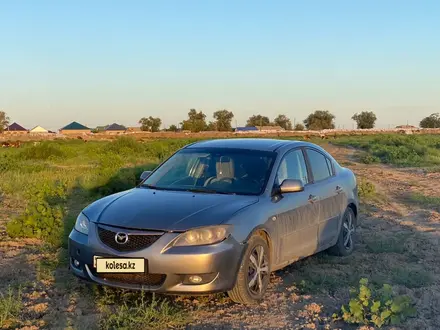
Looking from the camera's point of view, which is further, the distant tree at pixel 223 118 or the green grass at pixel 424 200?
the distant tree at pixel 223 118

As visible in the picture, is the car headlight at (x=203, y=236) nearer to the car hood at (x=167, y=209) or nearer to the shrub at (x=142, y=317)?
the car hood at (x=167, y=209)

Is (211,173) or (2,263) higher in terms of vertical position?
(211,173)

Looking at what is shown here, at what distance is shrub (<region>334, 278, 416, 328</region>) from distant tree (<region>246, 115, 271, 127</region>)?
124 metres

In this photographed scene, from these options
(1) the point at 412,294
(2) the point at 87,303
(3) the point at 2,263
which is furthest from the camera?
(3) the point at 2,263

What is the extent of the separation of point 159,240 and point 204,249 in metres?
0.37

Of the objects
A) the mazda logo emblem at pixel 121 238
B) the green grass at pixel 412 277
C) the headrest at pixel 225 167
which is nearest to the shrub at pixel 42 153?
the headrest at pixel 225 167

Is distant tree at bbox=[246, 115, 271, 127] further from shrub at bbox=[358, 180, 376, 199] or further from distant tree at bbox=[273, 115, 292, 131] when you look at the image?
shrub at bbox=[358, 180, 376, 199]

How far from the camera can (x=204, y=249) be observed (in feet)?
15.2

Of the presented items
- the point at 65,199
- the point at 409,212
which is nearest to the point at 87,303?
the point at 65,199

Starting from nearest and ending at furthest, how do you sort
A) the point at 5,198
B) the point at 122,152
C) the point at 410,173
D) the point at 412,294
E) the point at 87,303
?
the point at 87,303 < the point at 412,294 < the point at 5,198 < the point at 410,173 < the point at 122,152

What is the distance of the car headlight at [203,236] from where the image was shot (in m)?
4.66

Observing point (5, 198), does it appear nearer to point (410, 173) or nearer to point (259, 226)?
point (259, 226)

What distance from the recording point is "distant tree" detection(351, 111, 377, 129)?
120750mm

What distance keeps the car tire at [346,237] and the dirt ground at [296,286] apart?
12 cm
